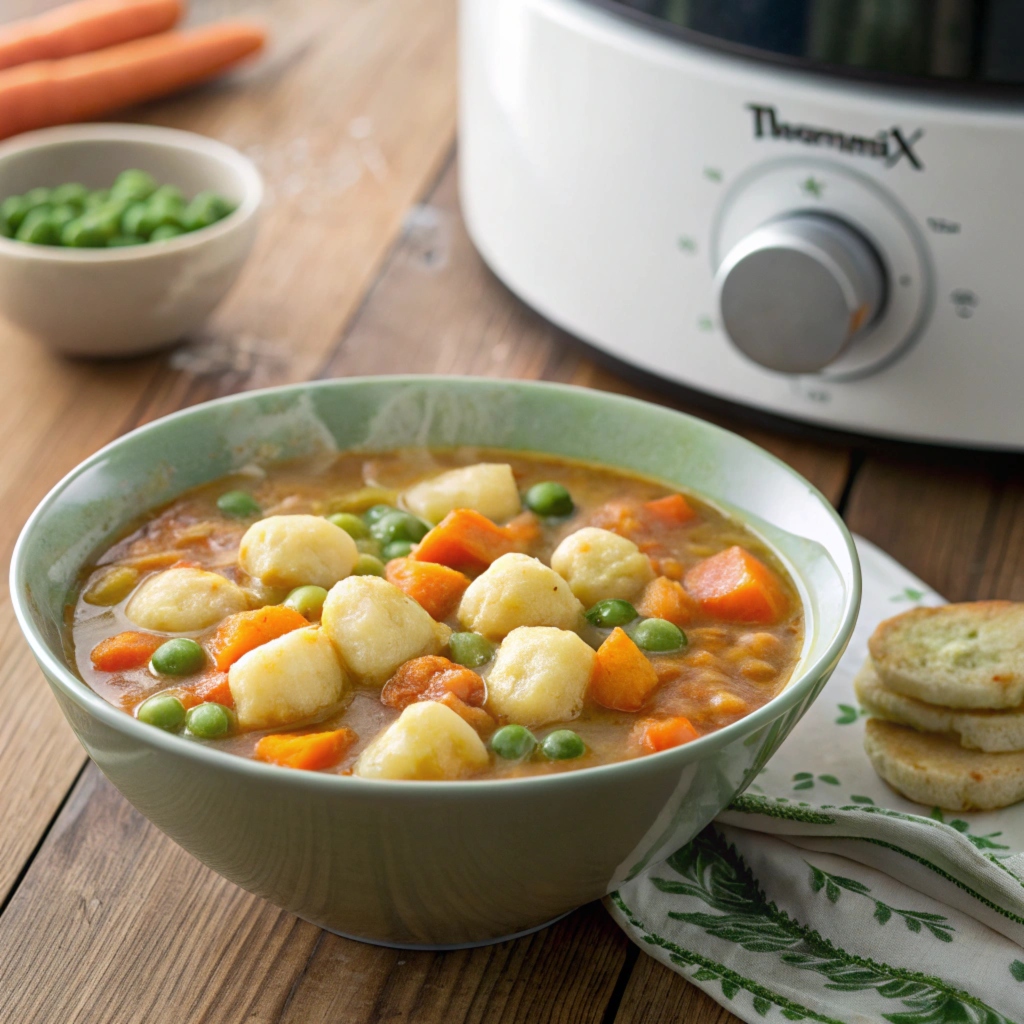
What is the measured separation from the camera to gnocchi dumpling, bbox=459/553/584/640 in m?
1.52

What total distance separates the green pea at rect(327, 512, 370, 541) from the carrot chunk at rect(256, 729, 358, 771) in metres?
0.42

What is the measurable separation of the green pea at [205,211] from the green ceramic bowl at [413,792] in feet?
3.21

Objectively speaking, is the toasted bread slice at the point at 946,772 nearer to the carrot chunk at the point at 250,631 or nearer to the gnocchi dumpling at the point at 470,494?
the gnocchi dumpling at the point at 470,494

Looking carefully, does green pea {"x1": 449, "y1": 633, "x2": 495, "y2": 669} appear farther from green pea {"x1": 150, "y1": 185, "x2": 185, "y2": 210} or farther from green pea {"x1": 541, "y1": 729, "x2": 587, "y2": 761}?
green pea {"x1": 150, "y1": 185, "x2": 185, "y2": 210}

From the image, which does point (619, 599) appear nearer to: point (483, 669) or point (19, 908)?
point (483, 669)

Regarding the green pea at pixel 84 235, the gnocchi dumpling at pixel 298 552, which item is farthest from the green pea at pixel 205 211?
the gnocchi dumpling at pixel 298 552

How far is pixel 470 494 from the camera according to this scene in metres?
1.79

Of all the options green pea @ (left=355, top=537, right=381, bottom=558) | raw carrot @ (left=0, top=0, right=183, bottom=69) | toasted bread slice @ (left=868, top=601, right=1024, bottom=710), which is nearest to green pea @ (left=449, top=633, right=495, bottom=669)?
green pea @ (left=355, top=537, right=381, bottom=558)

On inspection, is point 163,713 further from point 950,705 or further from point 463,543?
A: point 950,705

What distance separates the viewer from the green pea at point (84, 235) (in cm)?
254

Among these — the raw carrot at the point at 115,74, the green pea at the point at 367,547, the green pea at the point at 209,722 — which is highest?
the green pea at the point at 209,722

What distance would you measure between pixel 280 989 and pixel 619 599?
0.58m

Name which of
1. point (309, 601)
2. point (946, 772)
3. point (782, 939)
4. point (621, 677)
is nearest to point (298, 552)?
point (309, 601)

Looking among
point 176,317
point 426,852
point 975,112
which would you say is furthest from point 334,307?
point 426,852
